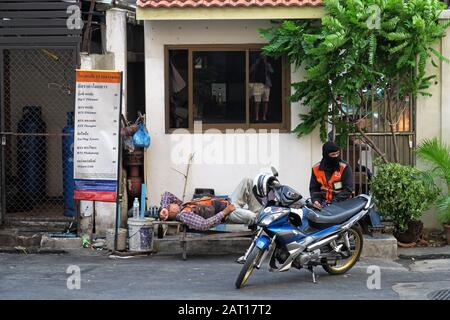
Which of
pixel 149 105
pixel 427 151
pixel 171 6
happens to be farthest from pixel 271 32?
pixel 427 151

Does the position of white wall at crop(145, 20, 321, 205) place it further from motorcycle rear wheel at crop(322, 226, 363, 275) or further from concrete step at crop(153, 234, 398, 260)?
motorcycle rear wheel at crop(322, 226, 363, 275)

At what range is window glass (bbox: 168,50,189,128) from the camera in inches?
456

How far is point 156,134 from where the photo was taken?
37.9 feet

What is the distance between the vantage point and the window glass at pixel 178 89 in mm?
11594

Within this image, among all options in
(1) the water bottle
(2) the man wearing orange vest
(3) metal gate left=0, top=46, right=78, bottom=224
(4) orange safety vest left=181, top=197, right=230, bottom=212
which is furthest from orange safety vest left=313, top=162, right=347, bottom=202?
(3) metal gate left=0, top=46, right=78, bottom=224

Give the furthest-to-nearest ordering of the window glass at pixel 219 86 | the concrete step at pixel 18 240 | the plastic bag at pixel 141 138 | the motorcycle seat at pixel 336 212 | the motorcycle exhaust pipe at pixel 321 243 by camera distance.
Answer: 1. the window glass at pixel 219 86
2. the plastic bag at pixel 141 138
3. the concrete step at pixel 18 240
4. the motorcycle seat at pixel 336 212
5. the motorcycle exhaust pipe at pixel 321 243

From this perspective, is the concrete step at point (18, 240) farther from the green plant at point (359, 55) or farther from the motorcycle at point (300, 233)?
the green plant at point (359, 55)

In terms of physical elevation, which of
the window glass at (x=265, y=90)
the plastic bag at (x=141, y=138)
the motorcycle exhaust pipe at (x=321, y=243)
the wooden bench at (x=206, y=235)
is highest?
the window glass at (x=265, y=90)

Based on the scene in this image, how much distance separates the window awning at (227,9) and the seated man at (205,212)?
262 cm

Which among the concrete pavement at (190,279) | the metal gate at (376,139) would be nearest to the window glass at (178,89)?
the concrete pavement at (190,279)

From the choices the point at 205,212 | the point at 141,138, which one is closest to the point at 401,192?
the point at 205,212

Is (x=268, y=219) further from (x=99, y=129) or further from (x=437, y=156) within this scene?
(x=437, y=156)

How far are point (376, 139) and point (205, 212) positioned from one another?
122 inches
